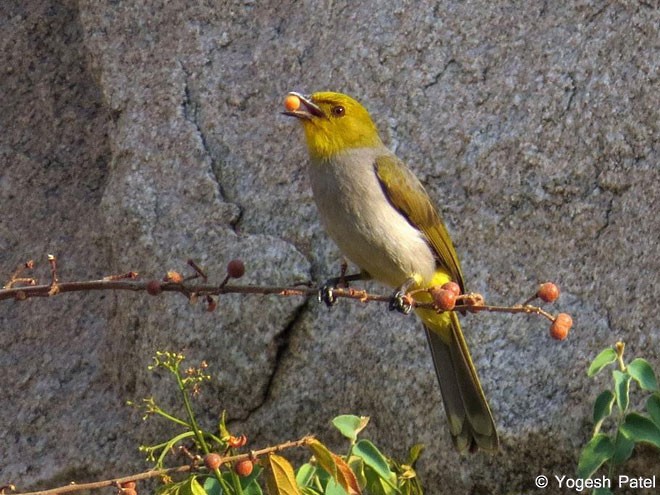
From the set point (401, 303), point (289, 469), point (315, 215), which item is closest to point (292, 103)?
point (315, 215)

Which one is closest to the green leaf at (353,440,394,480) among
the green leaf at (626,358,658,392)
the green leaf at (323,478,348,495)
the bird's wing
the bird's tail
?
the green leaf at (323,478,348,495)

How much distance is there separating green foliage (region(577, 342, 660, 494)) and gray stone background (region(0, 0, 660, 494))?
0.39 m

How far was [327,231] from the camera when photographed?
14.4 feet

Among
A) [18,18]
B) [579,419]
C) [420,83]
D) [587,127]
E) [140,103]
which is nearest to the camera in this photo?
[579,419]

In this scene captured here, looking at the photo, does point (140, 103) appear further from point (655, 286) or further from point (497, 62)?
point (655, 286)

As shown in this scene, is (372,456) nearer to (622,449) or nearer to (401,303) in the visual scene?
(401,303)

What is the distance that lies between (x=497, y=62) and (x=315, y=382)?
1423mm

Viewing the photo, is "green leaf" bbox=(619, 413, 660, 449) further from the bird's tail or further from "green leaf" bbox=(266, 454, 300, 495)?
"green leaf" bbox=(266, 454, 300, 495)

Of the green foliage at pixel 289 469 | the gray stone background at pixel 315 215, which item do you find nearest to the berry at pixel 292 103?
the gray stone background at pixel 315 215

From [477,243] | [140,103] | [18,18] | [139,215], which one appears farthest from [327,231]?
[18,18]

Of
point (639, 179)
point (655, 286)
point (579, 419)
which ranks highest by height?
point (639, 179)

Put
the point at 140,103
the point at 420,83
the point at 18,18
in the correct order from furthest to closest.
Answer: the point at 18,18 < the point at 140,103 < the point at 420,83

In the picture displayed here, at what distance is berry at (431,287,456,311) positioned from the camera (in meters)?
3.12

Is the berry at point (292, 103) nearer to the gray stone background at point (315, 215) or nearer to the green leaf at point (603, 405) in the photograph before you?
the gray stone background at point (315, 215)
